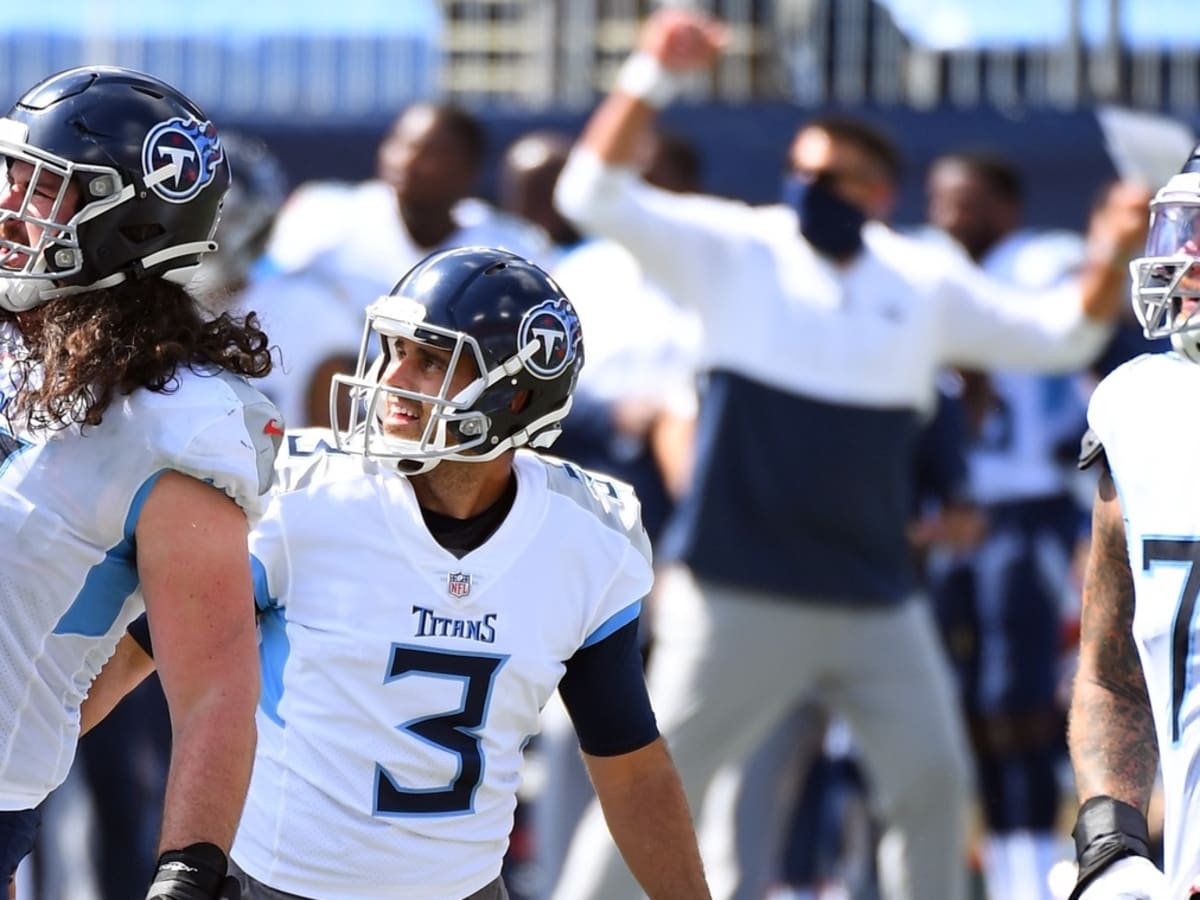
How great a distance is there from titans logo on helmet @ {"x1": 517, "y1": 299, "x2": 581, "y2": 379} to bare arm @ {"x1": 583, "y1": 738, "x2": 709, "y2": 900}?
624 mm

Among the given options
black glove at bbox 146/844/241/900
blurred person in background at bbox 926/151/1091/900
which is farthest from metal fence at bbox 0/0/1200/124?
black glove at bbox 146/844/241/900

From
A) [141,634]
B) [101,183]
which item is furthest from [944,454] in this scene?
[101,183]

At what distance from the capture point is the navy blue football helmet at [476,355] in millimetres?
3535

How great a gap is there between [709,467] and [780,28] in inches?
200

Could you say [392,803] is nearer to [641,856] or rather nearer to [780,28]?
[641,856]

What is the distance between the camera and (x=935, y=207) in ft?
26.4

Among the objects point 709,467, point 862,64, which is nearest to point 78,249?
point 709,467

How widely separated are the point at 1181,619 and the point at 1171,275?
1.59 feet

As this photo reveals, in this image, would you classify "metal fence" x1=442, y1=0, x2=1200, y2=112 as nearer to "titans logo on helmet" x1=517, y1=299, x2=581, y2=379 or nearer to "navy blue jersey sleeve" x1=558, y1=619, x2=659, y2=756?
"titans logo on helmet" x1=517, y1=299, x2=581, y2=379

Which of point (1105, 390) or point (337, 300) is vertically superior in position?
point (1105, 390)

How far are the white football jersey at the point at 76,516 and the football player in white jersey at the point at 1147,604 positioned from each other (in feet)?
3.84

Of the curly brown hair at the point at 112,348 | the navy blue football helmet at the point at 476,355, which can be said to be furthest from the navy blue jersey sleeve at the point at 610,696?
the curly brown hair at the point at 112,348

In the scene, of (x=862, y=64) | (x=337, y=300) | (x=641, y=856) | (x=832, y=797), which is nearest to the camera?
(x=641, y=856)

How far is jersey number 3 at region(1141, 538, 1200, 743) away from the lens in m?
3.05
